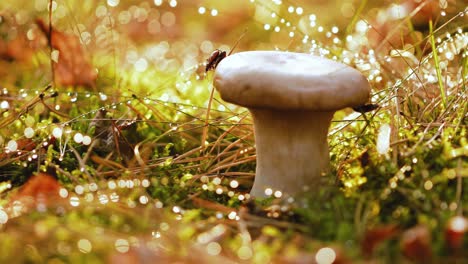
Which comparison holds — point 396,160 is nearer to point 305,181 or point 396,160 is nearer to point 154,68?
point 305,181

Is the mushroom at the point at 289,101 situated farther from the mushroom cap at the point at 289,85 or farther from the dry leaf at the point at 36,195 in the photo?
the dry leaf at the point at 36,195

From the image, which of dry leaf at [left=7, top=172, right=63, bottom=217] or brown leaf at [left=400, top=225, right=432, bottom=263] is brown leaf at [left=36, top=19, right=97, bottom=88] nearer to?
dry leaf at [left=7, top=172, right=63, bottom=217]

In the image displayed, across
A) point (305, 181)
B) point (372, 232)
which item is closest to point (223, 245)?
point (372, 232)

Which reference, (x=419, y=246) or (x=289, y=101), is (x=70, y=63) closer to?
(x=289, y=101)

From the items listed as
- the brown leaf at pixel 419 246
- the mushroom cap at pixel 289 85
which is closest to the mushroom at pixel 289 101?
the mushroom cap at pixel 289 85

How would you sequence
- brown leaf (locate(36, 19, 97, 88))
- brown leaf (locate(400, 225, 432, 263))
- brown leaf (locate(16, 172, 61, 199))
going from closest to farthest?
1. brown leaf (locate(400, 225, 432, 263))
2. brown leaf (locate(16, 172, 61, 199))
3. brown leaf (locate(36, 19, 97, 88))

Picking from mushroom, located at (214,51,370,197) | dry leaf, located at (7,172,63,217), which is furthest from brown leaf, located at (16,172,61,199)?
mushroom, located at (214,51,370,197)
